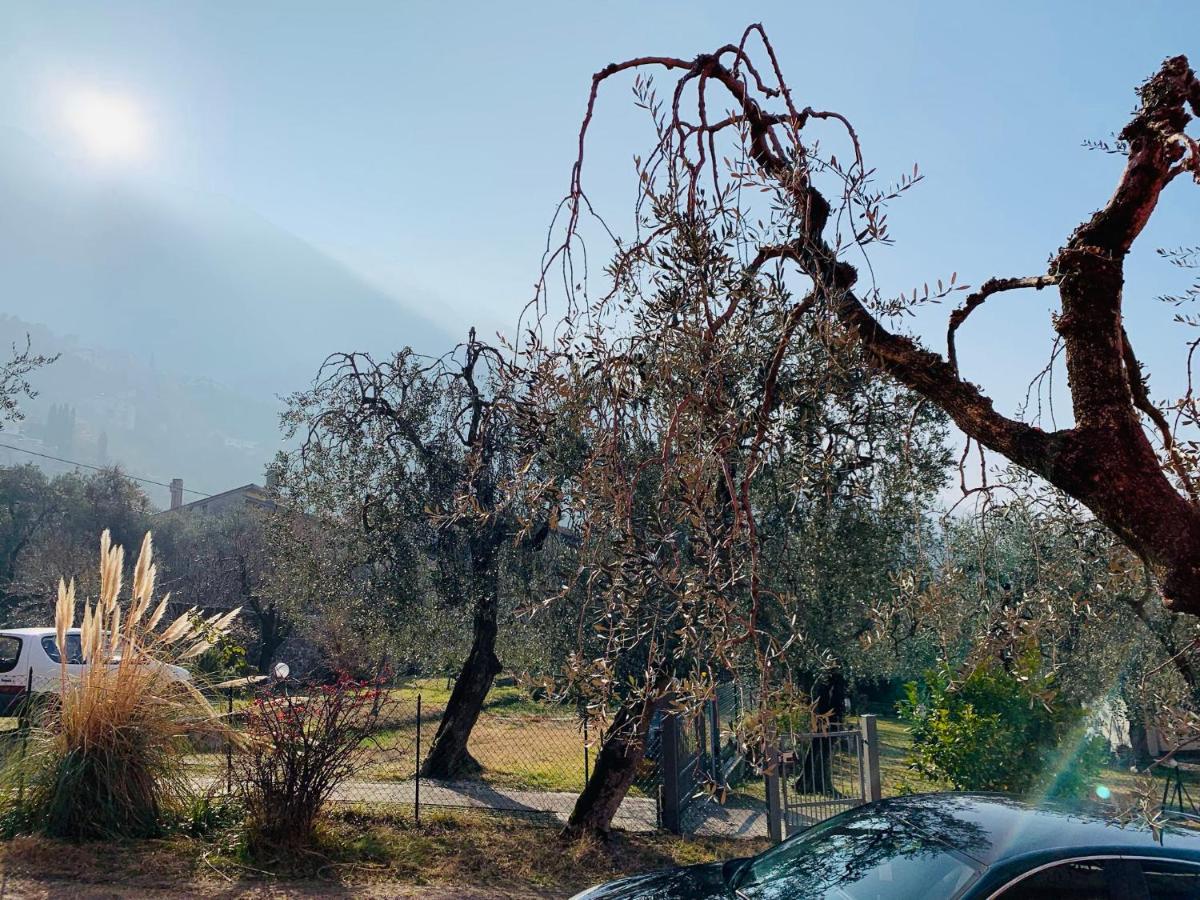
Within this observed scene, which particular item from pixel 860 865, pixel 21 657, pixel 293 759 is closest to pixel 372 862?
pixel 293 759

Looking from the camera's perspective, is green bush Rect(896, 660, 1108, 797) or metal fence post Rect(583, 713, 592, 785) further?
green bush Rect(896, 660, 1108, 797)

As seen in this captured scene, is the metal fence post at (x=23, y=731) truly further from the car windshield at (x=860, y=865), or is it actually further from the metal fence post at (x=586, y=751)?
the car windshield at (x=860, y=865)

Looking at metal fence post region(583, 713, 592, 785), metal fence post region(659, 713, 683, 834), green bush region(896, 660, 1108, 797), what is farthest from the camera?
metal fence post region(659, 713, 683, 834)

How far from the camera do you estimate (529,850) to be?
9188mm

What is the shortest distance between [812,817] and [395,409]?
701 centimetres

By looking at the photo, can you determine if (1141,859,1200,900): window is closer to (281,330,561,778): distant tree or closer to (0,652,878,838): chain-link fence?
(0,652,878,838): chain-link fence

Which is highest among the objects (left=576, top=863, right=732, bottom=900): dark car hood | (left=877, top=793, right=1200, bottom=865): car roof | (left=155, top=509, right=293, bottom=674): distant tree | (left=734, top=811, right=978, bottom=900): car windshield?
(left=155, top=509, right=293, bottom=674): distant tree

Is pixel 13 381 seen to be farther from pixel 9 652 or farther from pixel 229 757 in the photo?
pixel 229 757

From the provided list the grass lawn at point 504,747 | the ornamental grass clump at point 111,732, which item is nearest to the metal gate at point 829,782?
the grass lawn at point 504,747

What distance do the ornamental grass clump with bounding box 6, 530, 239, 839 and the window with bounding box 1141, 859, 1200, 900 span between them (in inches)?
288

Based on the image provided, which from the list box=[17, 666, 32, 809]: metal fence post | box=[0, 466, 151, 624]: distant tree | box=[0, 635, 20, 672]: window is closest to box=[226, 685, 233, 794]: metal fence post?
box=[17, 666, 32, 809]: metal fence post

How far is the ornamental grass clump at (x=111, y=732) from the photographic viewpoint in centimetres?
784

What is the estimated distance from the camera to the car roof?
12.2 feet

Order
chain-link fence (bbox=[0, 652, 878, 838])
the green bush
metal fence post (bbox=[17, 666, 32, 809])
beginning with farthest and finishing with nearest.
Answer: the green bush → chain-link fence (bbox=[0, 652, 878, 838]) → metal fence post (bbox=[17, 666, 32, 809])
